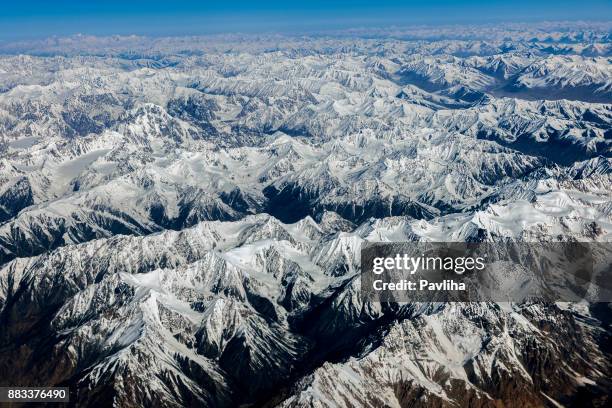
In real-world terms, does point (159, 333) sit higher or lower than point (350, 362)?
lower

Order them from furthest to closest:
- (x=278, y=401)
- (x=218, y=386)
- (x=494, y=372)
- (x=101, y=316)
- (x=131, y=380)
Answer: (x=101, y=316) → (x=218, y=386) → (x=131, y=380) → (x=494, y=372) → (x=278, y=401)

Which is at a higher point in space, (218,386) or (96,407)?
(96,407)

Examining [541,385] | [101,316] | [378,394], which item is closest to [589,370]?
[541,385]

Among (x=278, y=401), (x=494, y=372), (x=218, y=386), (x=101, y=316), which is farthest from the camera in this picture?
(x=101, y=316)

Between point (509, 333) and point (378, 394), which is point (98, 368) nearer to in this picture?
point (378, 394)

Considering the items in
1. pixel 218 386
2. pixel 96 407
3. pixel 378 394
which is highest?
pixel 378 394

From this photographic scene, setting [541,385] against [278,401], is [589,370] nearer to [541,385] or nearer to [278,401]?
[541,385]

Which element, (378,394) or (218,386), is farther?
(218,386)

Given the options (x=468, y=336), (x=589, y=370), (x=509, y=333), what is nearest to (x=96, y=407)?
(x=468, y=336)

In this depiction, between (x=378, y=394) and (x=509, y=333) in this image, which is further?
(x=509, y=333)
